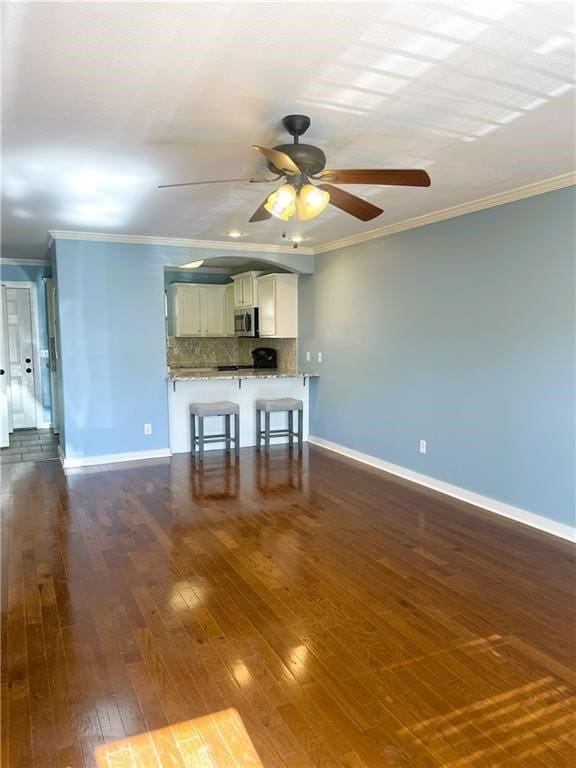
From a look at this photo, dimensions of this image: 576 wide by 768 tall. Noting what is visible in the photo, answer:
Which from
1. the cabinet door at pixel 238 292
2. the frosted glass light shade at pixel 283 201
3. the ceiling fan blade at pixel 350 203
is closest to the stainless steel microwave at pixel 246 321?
the cabinet door at pixel 238 292

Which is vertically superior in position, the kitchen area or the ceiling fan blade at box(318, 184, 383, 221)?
the ceiling fan blade at box(318, 184, 383, 221)

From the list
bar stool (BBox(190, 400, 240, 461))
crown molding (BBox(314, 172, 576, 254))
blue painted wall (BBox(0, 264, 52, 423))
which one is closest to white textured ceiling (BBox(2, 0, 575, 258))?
crown molding (BBox(314, 172, 576, 254))

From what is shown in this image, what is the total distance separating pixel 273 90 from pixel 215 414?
4055 mm

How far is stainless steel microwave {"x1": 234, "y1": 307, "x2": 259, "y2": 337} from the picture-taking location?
24.1 ft

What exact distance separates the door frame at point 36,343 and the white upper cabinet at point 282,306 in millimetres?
3351

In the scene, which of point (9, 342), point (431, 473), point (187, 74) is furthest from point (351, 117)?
point (9, 342)

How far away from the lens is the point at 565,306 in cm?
353

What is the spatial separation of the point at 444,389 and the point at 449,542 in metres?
1.50

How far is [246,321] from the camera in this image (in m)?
7.52

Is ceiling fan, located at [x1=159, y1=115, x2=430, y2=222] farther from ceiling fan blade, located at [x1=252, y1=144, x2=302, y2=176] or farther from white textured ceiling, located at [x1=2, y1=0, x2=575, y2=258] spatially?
white textured ceiling, located at [x1=2, y1=0, x2=575, y2=258]

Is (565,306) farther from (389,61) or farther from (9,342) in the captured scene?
(9,342)

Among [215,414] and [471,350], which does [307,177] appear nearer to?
[471,350]

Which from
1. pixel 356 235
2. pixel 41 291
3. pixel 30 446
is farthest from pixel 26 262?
pixel 356 235

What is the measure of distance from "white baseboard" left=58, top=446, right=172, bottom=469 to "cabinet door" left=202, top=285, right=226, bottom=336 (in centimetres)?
291
